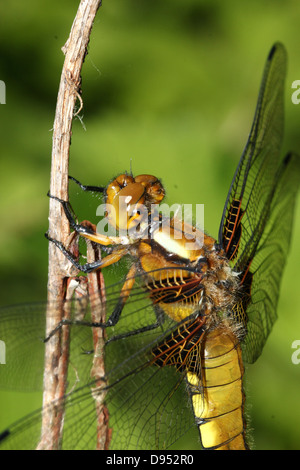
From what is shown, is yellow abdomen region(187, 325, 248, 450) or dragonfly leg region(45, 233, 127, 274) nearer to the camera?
dragonfly leg region(45, 233, 127, 274)

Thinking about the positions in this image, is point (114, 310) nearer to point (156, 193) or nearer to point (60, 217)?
point (60, 217)

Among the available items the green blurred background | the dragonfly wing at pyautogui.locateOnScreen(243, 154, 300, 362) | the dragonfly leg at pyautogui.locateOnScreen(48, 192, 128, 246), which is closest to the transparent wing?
the dragonfly leg at pyautogui.locateOnScreen(48, 192, 128, 246)

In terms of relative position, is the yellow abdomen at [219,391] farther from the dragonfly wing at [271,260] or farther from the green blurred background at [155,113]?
the green blurred background at [155,113]

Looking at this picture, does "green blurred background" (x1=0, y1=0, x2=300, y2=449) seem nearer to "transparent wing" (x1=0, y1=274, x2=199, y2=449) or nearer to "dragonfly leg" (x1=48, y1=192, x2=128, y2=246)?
"dragonfly leg" (x1=48, y1=192, x2=128, y2=246)

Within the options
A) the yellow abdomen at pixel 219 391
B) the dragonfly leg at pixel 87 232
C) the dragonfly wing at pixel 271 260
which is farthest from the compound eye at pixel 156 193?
the yellow abdomen at pixel 219 391

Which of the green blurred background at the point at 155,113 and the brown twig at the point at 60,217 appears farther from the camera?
the green blurred background at the point at 155,113

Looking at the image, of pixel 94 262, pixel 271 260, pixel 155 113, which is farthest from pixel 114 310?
pixel 155 113

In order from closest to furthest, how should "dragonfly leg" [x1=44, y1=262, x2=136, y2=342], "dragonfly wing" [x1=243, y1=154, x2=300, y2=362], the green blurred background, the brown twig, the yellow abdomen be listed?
the brown twig
"dragonfly leg" [x1=44, y1=262, x2=136, y2=342]
the yellow abdomen
"dragonfly wing" [x1=243, y1=154, x2=300, y2=362]
the green blurred background
